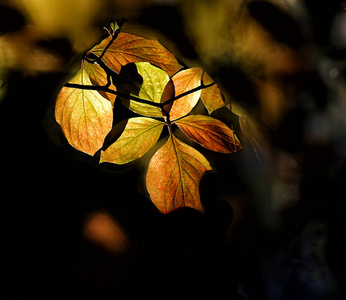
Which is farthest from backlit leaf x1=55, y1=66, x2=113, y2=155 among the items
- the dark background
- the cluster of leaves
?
the dark background

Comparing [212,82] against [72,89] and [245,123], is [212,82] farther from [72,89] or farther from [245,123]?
[72,89]

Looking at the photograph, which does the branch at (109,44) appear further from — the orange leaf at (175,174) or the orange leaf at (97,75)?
the orange leaf at (175,174)

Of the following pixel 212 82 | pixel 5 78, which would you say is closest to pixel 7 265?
pixel 5 78

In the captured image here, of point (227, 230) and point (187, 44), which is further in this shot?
point (227, 230)

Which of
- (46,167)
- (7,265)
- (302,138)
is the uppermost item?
(302,138)

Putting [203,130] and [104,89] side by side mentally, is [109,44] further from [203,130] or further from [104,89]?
[203,130]

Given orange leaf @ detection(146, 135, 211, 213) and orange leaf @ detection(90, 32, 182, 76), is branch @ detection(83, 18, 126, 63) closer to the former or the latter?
orange leaf @ detection(90, 32, 182, 76)
